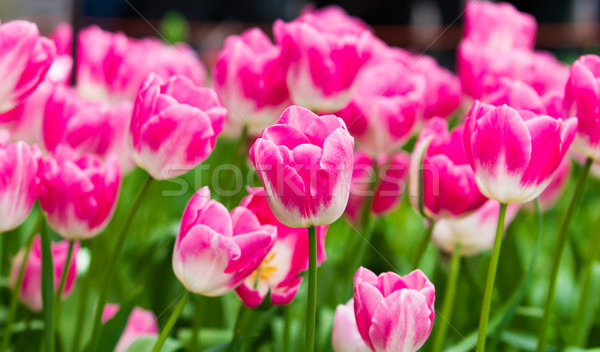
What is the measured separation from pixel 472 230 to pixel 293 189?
360mm

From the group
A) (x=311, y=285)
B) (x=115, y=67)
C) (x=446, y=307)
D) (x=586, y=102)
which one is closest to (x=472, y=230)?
(x=446, y=307)

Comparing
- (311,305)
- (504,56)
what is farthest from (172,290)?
(504,56)

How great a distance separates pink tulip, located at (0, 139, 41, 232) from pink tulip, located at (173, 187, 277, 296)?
5.4 inches

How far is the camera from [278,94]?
2.69ft

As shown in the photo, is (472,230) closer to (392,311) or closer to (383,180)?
(383,180)

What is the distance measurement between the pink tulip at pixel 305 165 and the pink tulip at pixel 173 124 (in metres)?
0.13

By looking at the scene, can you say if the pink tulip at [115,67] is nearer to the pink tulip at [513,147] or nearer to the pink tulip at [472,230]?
the pink tulip at [472,230]

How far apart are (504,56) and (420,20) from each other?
4.00 m

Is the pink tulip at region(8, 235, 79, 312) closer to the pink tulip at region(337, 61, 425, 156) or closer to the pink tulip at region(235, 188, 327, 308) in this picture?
the pink tulip at region(235, 188, 327, 308)

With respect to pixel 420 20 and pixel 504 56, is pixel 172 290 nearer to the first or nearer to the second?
pixel 504 56

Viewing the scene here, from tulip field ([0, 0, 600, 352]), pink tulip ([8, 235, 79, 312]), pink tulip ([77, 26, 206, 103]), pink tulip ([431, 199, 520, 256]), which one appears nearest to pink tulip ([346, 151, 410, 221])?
tulip field ([0, 0, 600, 352])

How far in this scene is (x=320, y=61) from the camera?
774mm

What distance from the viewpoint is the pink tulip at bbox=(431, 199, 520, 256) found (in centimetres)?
77

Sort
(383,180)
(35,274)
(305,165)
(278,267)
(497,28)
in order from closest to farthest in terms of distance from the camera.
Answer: (305,165), (278,267), (35,274), (383,180), (497,28)
